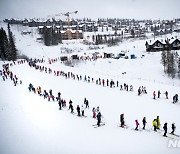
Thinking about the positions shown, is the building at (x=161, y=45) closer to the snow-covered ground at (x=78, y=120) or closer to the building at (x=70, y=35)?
the snow-covered ground at (x=78, y=120)

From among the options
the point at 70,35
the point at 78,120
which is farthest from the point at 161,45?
the point at 70,35

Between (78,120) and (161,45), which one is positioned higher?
(161,45)

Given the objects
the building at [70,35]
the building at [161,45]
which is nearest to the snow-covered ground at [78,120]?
the building at [161,45]

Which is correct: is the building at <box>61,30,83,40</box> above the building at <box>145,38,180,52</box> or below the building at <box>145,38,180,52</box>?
above

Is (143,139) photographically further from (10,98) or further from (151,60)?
(151,60)

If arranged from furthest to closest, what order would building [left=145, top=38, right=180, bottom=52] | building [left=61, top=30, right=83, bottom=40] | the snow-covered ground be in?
building [left=61, top=30, right=83, bottom=40] → building [left=145, top=38, right=180, bottom=52] → the snow-covered ground

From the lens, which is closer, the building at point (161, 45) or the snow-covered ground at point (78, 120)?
the snow-covered ground at point (78, 120)

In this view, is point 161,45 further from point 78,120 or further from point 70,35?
point 70,35

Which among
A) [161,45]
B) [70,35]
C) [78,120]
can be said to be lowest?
[78,120]

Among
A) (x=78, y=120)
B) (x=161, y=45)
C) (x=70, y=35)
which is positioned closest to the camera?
(x=78, y=120)

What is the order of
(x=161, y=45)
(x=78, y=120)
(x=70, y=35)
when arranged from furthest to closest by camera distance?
(x=70, y=35) → (x=161, y=45) → (x=78, y=120)

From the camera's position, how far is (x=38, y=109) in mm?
20000

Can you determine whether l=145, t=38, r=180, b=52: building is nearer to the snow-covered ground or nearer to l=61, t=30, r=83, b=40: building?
the snow-covered ground

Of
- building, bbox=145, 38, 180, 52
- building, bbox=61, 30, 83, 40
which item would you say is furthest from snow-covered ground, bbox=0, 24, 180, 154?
building, bbox=61, 30, 83, 40
